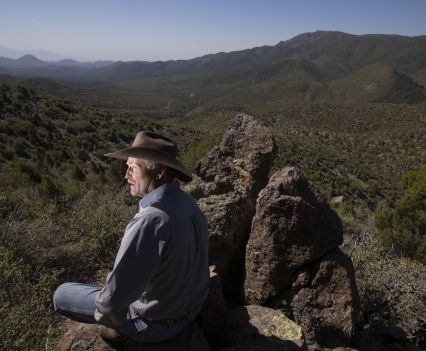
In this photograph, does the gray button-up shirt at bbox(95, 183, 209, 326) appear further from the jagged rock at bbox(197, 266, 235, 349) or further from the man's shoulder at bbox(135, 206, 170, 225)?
the jagged rock at bbox(197, 266, 235, 349)

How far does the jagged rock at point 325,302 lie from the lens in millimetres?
3930

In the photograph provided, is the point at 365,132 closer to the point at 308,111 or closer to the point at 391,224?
the point at 308,111

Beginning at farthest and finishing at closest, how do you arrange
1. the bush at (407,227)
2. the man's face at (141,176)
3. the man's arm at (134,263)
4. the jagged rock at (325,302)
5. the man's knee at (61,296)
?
the bush at (407,227) → the jagged rock at (325,302) → the man's knee at (61,296) → the man's face at (141,176) → the man's arm at (134,263)

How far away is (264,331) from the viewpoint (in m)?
3.59

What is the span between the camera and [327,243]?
4230mm

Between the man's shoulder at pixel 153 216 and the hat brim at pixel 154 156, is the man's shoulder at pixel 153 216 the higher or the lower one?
the lower one

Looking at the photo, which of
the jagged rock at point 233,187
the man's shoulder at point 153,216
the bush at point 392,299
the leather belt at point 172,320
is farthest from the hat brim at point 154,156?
the bush at point 392,299

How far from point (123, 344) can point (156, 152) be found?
147cm

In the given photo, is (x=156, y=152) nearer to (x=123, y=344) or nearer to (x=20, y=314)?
(x=123, y=344)

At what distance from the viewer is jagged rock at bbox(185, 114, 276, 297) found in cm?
451

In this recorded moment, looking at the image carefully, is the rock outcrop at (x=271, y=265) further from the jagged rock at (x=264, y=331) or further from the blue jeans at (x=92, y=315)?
the blue jeans at (x=92, y=315)

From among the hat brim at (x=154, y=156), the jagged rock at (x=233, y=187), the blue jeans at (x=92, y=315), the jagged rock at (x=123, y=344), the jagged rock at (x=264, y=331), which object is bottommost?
the jagged rock at (x=264, y=331)

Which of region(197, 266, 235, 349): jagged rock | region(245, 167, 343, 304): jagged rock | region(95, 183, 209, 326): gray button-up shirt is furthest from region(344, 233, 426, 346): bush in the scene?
region(95, 183, 209, 326): gray button-up shirt

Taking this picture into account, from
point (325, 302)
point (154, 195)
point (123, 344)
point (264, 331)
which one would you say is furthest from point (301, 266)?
point (154, 195)
